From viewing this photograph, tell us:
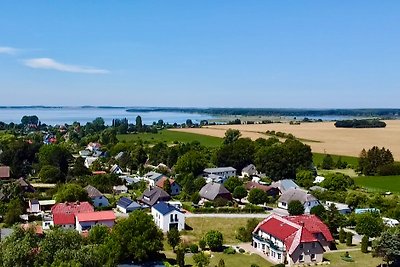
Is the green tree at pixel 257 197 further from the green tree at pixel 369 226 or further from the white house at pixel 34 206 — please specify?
the white house at pixel 34 206

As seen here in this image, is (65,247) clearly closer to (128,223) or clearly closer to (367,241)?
(128,223)

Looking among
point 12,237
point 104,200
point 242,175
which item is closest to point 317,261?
point 12,237

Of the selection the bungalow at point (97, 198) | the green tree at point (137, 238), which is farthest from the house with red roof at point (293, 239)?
the bungalow at point (97, 198)

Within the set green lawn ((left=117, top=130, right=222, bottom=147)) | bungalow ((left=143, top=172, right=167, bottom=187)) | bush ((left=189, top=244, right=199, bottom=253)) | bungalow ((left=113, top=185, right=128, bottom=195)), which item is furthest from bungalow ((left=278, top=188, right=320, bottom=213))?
green lawn ((left=117, top=130, right=222, bottom=147))

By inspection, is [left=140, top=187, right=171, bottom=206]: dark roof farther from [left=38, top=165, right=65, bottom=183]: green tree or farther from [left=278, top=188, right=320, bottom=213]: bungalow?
[left=38, top=165, right=65, bottom=183]: green tree

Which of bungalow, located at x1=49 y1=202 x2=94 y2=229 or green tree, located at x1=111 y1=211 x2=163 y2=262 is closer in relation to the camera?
green tree, located at x1=111 y1=211 x2=163 y2=262

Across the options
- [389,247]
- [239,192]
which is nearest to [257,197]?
[239,192]
